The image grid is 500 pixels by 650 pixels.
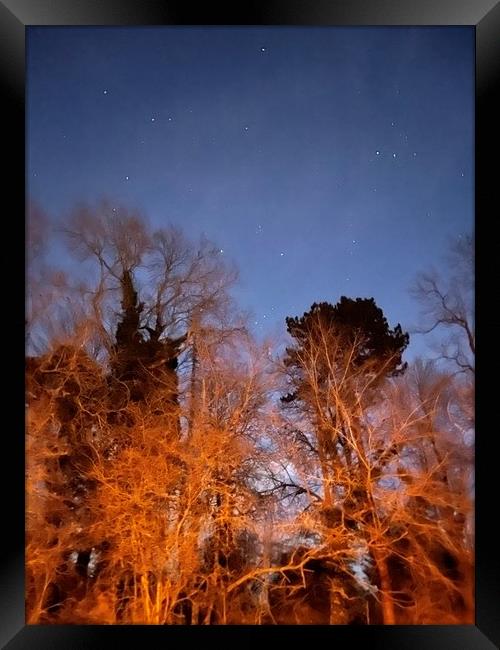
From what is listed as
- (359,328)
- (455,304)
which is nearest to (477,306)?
(455,304)

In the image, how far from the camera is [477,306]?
105 inches

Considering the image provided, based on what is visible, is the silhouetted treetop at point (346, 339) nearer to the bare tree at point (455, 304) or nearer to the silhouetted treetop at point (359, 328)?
the silhouetted treetop at point (359, 328)

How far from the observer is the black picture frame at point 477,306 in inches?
96.3

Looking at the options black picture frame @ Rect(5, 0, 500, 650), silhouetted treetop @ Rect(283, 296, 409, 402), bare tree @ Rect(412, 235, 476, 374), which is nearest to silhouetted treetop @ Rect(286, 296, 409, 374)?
silhouetted treetop @ Rect(283, 296, 409, 402)

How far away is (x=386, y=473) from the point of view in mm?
3055

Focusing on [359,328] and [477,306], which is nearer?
[477,306]

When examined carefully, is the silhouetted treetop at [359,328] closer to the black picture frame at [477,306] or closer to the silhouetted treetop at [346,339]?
the silhouetted treetop at [346,339]

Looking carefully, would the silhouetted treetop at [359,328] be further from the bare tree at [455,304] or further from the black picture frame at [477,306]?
the black picture frame at [477,306]

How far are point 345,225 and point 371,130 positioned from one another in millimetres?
657

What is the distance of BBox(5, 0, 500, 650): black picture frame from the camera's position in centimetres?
245

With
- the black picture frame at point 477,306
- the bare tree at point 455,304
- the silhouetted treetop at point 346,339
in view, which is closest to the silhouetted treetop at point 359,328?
the silhouetted treetop at point 346,339

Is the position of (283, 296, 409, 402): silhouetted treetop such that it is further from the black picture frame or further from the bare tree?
the black picture frame

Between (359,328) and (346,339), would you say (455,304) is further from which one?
(346,339)

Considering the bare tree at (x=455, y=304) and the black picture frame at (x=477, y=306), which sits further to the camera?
the bare tree at (x=455, y=304)
